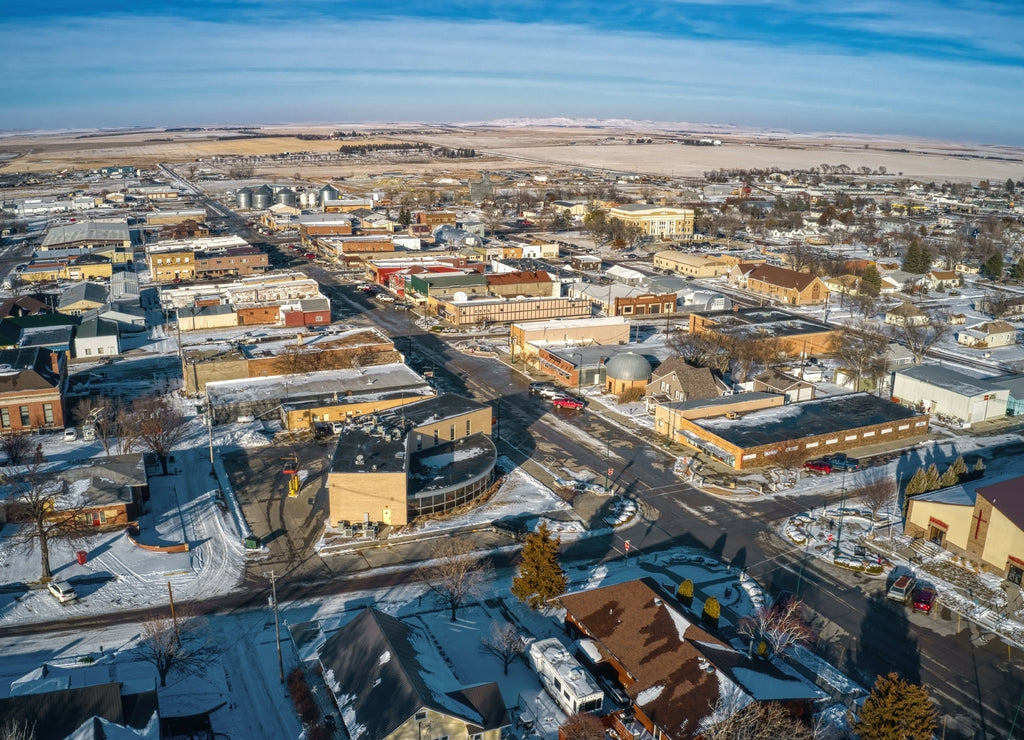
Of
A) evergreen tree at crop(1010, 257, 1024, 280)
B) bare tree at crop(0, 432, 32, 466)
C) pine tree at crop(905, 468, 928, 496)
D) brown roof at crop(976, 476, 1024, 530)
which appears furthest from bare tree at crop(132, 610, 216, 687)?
evergreen tree at crop(1010, 257, 1024, 280)

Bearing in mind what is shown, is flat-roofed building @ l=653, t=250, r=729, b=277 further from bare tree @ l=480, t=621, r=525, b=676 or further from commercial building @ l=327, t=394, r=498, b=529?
bare tree @ l=480, t=621, r=525, b=676

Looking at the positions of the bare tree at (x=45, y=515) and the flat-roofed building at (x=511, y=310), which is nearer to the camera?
the bare tree at (x=45, y=515)

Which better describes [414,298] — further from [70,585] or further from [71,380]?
[70,585]

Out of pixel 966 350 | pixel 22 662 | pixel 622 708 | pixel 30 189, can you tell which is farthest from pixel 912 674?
pixel 30 189

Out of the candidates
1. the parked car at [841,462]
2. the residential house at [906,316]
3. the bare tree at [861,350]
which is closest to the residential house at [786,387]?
the bare tree at [861,350]

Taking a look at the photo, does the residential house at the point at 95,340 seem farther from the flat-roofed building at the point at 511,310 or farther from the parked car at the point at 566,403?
the parked car at the point at 566,403
